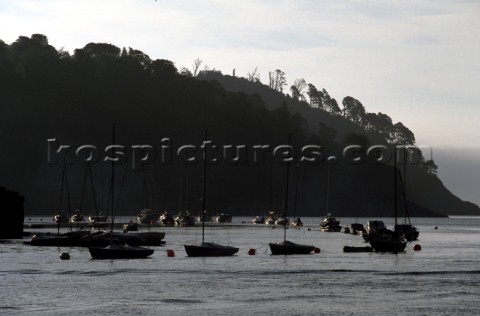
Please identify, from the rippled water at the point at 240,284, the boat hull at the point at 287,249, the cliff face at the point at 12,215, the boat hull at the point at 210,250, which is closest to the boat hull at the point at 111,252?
the rippled water at the point at 240,284

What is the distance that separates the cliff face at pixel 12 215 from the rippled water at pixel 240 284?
2299 centimetres

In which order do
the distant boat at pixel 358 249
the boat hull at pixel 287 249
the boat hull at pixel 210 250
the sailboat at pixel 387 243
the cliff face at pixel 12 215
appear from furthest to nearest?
the cliff face at pixel 12 215
the distant boat at pixel 358 249
the sailboat at pixel 387 243
the boat hull at pixel 287 249
the boat hull at pixel 210 250

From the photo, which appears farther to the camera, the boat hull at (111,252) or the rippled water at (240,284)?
the boat hull at (111,252)

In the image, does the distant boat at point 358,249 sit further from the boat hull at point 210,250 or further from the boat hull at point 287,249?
the boat hull at point 210,250

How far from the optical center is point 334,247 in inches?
5743

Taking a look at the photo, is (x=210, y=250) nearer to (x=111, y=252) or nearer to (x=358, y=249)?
(x=111, y=252)

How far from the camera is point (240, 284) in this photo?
283ft

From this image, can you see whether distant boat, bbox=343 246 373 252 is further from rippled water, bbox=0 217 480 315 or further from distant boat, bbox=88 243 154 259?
distant boat, bbox=88 243 154 259

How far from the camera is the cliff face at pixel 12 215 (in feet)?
486

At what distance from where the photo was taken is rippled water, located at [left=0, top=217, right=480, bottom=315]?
69.6 m

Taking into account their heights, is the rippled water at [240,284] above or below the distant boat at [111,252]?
below

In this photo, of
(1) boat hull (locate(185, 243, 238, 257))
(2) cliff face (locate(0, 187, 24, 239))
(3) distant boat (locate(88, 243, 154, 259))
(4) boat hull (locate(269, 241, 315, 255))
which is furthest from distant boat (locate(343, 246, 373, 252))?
(2) cliff face (locate(0, 187, 24, 239))

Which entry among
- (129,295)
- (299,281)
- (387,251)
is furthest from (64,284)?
(387,251)

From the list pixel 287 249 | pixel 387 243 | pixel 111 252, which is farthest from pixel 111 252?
pixel 387 243
